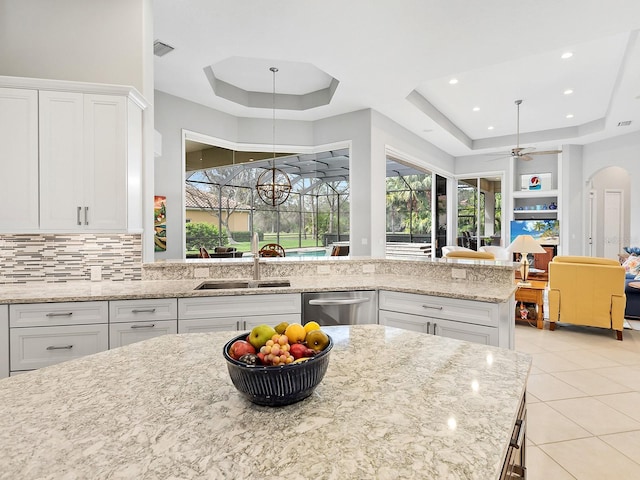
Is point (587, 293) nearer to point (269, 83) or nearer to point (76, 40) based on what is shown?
point (269, 83)

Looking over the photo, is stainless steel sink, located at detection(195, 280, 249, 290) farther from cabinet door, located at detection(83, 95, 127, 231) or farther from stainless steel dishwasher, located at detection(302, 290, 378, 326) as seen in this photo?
cabinet door, located at detection(83, 95, 127, 231)

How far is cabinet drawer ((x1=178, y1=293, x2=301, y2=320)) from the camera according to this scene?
2.46 m

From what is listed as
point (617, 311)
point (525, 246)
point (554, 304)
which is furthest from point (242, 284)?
point (617, 311)

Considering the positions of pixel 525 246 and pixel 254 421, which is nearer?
pixel 254 421

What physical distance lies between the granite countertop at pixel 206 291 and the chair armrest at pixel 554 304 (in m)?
2.18

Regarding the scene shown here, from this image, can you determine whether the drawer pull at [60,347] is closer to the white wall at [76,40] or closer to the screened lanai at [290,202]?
the white wall at [76,40]

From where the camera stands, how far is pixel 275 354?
0.88 meters

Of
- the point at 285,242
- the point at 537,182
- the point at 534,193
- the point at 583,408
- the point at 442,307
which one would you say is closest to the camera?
the point at 442,307

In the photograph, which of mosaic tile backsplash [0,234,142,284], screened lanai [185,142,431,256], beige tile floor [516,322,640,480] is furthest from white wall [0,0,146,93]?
beige tile floor [516,322,640,480]

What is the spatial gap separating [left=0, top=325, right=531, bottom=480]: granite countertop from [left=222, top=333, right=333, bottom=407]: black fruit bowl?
1.5 inches

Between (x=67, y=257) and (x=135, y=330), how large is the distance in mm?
977

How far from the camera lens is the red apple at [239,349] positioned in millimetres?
926

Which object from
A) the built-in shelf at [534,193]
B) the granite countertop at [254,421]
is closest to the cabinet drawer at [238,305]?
the granite countertop at [254,421]

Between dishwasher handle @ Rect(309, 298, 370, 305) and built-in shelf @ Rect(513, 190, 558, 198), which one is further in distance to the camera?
built-in shelf @ Rect(513, 190, 558, 198)
